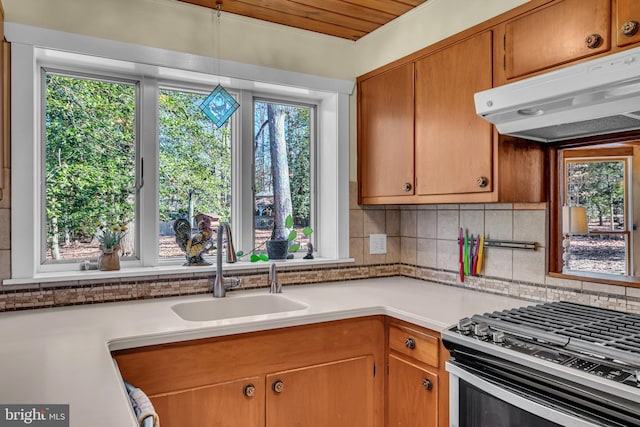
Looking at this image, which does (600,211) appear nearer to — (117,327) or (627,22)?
(627,22)

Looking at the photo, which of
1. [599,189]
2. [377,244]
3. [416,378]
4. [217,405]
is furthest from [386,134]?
[217,405]

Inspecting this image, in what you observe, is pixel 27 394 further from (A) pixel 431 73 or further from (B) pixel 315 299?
(A) pixel 431 73

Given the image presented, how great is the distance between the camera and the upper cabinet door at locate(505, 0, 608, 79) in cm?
154

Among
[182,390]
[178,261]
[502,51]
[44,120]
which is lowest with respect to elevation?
[182,390]

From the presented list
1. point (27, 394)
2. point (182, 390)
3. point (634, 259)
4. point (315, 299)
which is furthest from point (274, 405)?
point (634, 259)

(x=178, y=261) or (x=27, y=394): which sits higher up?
(x=178, y=261)

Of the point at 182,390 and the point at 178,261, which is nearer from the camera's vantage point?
the point at 182,390

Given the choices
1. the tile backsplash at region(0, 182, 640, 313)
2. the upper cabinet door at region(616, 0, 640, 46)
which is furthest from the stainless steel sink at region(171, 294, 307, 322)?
the upper cabinet door at region(616, 0, 640, 46)

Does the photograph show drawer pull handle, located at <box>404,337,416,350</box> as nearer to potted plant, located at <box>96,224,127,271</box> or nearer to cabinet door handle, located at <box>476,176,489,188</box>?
cabinet door handle, located at <box>476,176,489,188</box>

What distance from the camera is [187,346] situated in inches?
63.3

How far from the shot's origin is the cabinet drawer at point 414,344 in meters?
1.76

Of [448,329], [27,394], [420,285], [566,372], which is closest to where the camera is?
[27,394]

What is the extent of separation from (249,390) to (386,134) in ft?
4.89

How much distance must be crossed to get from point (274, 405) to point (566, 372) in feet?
3.47
